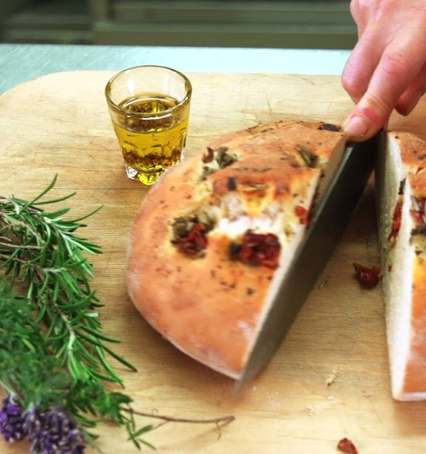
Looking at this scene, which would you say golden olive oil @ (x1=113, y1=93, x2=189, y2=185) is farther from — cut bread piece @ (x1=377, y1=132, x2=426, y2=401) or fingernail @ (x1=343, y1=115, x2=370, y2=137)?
cut bread piece @ (x1=377, y1=132, x2=426, y2=401)

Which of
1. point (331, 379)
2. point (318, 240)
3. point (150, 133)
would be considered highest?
point (150, 133)

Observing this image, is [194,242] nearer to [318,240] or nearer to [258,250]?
[258,250]

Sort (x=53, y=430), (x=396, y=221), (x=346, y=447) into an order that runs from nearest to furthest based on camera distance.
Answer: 1. (x=53, y=430)
2. (x=346, y=447)
3. (x=396, y=221)

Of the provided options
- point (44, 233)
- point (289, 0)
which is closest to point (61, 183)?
point (44, 233)

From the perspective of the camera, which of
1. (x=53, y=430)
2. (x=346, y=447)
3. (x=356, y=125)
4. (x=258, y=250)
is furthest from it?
(x=356, y=125)

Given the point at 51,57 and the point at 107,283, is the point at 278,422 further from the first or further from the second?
the point at 51,57

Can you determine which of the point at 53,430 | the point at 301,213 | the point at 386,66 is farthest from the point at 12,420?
the point at 386,66

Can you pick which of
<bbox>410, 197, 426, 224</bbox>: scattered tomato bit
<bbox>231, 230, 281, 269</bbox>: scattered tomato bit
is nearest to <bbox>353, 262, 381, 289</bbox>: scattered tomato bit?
<bbox>410, 197, 426, 224</bbox>: scattered tomato bit

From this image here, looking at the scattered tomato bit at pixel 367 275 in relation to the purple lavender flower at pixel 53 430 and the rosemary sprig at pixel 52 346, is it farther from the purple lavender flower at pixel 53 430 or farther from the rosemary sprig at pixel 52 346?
the purple lavender flower at pixel 53 430
